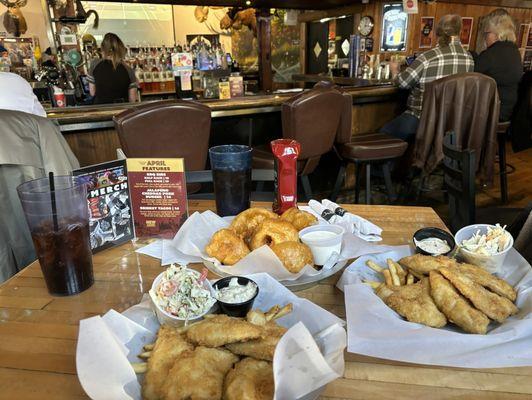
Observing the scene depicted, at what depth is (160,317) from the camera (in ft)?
3.02

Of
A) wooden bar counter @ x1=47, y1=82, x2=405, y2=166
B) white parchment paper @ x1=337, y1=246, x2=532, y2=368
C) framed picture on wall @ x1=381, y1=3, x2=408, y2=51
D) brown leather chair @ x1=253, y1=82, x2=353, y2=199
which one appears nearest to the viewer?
white parchment paper @ x1=337, y1=246, x2=532, y2=368

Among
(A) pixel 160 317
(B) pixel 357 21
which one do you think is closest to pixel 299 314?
(A) pixel 160 317

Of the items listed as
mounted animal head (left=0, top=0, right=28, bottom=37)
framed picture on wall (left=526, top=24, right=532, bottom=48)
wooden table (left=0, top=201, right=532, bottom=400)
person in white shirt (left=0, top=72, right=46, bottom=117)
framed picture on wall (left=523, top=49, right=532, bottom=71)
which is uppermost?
mounted animal head (left=0, top=0, right=28, bottom=37)

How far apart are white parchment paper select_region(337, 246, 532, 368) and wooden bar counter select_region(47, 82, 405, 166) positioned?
2355 millimetres

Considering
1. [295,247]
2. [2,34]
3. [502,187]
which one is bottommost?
[502,187]

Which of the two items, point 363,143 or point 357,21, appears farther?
point 357,21

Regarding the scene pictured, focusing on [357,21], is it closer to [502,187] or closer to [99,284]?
[502,187]

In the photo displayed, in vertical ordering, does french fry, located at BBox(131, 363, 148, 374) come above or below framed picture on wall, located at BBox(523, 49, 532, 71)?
below

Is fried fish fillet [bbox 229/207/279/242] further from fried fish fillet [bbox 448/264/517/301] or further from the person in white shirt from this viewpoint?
the person in white shirt

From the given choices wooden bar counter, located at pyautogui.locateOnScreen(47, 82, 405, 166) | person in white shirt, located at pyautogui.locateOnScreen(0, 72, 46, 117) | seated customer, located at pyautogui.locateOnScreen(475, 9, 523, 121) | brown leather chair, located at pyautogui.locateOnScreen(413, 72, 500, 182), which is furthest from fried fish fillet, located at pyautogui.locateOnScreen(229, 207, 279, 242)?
seated customer, located at pyautogui.locateOnScreen(475, 9, 523, 121)

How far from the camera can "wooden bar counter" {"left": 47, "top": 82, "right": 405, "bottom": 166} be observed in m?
3.02

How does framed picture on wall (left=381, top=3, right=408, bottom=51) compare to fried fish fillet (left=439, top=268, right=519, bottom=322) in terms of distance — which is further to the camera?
framed picture on wall (left=381, top=3, right=408, bottom=51)

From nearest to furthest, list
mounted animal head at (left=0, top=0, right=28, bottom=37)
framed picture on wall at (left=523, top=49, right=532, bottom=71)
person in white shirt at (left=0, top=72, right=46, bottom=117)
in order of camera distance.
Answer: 1. person in white shirt at (left=0, top=72, right=46, bottom=117)
2. mounted animal head at (left=0, top=0, right=28, bottom=37)
3. framed picture on wall at (left=523, top=49, right=532, bottom=71)

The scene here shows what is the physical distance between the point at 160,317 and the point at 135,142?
1.60 metres
